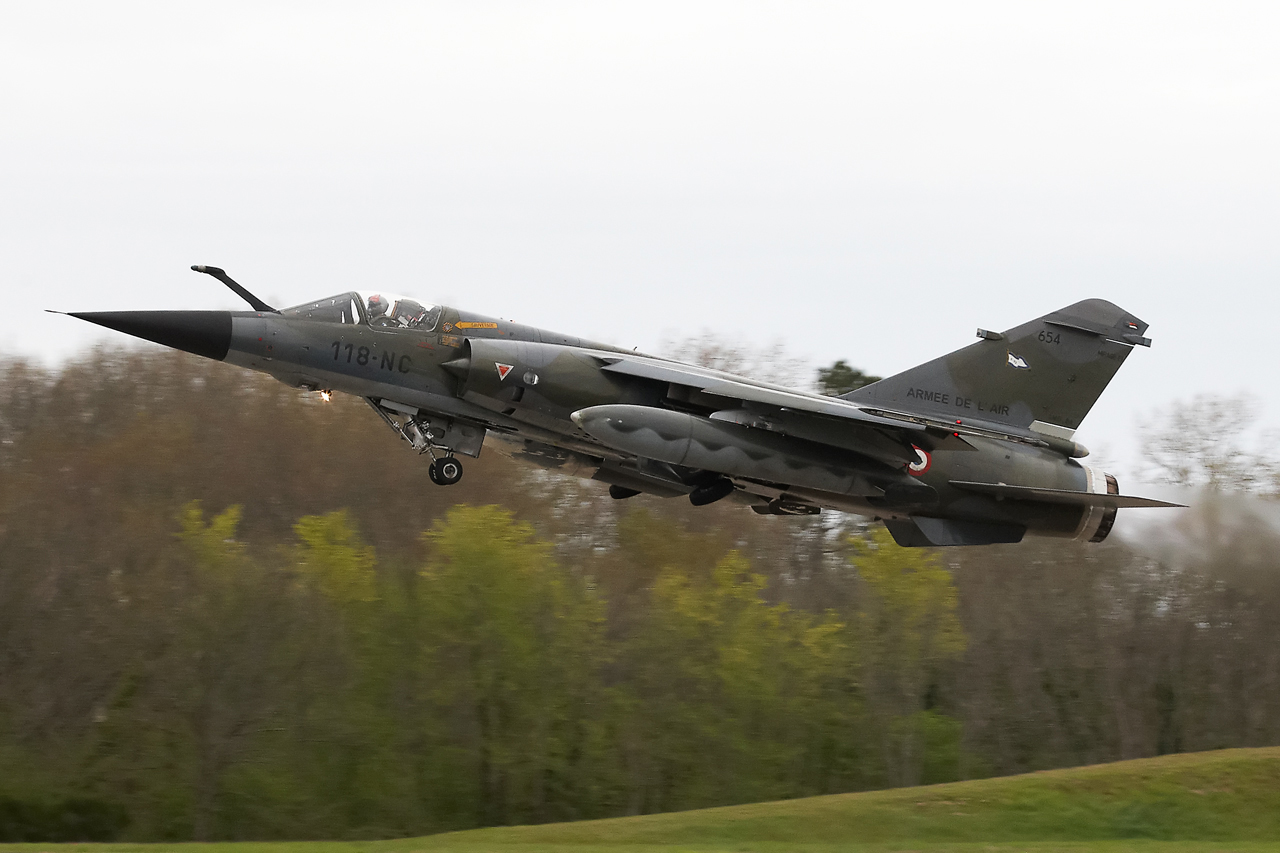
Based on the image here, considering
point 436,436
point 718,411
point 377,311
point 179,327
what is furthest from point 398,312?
point 718,411

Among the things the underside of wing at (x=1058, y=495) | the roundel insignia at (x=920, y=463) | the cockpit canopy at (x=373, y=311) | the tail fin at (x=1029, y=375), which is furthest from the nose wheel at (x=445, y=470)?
the underside of wing at (x=1058, y=495)

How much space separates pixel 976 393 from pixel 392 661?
19663 millimetres

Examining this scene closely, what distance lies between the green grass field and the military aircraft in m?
4.33

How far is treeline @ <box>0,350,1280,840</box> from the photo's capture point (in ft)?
107

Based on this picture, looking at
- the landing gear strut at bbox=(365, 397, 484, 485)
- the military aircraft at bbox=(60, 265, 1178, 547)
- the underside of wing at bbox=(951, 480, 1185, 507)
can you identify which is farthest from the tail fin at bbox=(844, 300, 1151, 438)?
the landing gear strut at bbox=(365, 397, 484, 485)

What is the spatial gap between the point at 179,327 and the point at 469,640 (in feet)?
64.3

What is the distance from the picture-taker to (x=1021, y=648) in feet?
134

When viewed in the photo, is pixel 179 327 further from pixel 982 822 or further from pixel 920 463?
pixel 982 822

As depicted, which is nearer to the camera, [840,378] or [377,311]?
[377,311]

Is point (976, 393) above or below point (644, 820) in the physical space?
above

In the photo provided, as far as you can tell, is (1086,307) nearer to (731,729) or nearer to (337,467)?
(731,729)

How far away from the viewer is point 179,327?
55.9ft

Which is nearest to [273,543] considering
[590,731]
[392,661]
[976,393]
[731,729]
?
[392,661]

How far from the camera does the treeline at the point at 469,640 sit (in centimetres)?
3256
